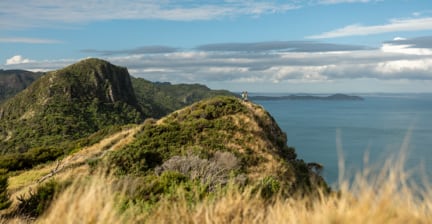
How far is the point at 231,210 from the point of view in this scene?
4328mm

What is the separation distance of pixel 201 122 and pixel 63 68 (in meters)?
160

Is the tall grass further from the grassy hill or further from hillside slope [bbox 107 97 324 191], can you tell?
hillside slope [bbox 107 97 324 191]

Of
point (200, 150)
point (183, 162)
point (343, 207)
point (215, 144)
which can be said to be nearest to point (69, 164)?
point (200, 150)

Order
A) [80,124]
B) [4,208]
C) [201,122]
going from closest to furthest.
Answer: [4,208], [201,122], [80,124]

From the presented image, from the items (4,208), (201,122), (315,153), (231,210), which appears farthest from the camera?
(315,153)

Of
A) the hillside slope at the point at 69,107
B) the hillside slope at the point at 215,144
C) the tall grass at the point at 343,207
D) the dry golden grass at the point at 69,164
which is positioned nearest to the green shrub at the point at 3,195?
the tall grass at the point at 343,207

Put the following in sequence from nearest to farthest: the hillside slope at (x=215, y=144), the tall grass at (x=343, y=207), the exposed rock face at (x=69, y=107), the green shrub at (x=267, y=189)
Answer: the tall grass at (x=343, y=207), the green shrub at (x=267, y=189), the hillside slope at (x=215, y=144), the exposed rock face at (x=69, y=107)

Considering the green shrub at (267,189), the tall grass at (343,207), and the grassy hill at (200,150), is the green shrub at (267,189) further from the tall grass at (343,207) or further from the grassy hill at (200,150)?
the grassy hill at (200,150)

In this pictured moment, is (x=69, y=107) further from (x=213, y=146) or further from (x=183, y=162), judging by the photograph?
(x=183, y=162)

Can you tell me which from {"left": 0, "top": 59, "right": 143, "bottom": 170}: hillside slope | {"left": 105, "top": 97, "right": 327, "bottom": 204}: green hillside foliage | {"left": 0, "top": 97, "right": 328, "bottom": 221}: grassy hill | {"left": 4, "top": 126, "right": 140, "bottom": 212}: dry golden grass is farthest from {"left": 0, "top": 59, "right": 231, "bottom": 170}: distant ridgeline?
{"left": 105, "top": 97, "right": 327, "bottom": 204}: green hillside foliage

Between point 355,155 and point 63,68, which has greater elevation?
→ point 63,68

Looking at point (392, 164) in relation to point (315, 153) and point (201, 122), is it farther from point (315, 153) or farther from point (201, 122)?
point (315, 153)


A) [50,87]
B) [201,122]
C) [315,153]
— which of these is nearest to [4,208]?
[201,122]

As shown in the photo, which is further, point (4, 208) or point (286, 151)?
point (286, 151)
